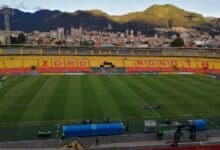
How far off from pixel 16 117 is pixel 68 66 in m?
39.7

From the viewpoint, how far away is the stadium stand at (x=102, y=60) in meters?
71.4

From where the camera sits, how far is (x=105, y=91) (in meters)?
46.8

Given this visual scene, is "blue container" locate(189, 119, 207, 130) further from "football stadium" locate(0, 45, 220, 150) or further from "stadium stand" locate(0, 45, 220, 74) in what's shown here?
"stadium stand" locate(0, 45, 220, 74)

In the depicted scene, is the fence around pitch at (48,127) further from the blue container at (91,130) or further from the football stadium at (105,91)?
the blue container at (91,130)

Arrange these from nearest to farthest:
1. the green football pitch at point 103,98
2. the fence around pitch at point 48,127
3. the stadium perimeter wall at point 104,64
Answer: the fence around pitch at point 48,127 → the green football pitch at point 103,98 → the stadium perimeter wall at point 104,64

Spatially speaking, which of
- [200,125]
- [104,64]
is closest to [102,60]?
[104,64]

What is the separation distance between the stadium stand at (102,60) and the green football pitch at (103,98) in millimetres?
11410

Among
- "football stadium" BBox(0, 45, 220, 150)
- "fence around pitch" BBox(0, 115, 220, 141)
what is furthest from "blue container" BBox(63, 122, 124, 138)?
"fence around pitch" BBox(0, 115, 220, 141)

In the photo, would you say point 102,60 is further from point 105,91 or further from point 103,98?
point 103,98

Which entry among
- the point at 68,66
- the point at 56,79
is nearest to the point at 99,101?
the point at 56,79

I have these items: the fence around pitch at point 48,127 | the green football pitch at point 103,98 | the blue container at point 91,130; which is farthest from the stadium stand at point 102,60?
the blue container at point 91,130

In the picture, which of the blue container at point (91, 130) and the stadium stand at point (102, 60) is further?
the stadium stand at point (102, 60)

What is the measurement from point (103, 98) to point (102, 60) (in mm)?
34114

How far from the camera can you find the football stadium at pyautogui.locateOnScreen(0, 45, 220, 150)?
29.9 meters
